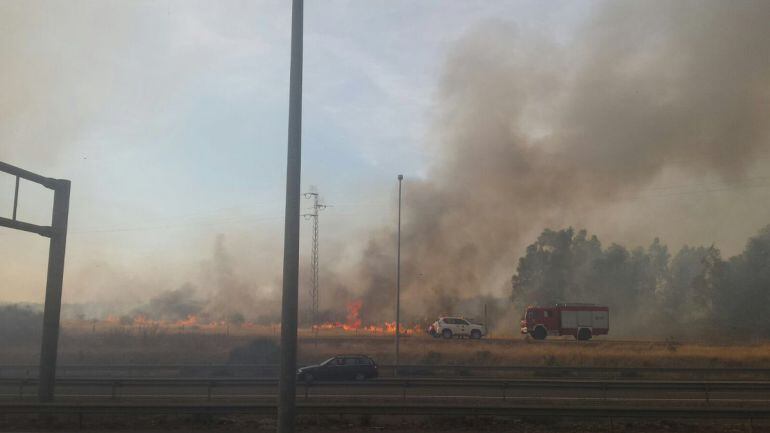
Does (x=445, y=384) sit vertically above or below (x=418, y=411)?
below

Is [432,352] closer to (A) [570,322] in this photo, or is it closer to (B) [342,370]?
(B) [342,370]

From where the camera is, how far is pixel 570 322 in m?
44.3

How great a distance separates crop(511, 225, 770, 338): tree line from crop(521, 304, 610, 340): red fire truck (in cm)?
2518

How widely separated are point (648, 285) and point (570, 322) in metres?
41.1

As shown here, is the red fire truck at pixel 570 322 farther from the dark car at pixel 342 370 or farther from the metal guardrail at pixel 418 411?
the metal guardrail at pixel 418 411

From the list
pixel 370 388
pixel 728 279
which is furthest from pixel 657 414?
pixel 728 279

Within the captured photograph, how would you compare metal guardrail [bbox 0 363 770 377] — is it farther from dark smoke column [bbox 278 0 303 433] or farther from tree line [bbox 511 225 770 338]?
tree line [bbox 511 225 770 338]

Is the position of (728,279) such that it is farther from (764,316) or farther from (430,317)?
(430,317)

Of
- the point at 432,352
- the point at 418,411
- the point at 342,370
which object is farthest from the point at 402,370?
the point at 418,411

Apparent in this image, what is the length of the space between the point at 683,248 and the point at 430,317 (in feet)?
145

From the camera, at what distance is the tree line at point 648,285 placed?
6506 cm

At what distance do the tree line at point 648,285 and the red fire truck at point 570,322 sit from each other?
991 inches

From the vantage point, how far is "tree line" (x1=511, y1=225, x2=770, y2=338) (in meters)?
65.1

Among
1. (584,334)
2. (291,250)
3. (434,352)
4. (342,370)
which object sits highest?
(291,250)
